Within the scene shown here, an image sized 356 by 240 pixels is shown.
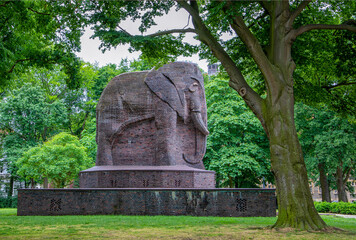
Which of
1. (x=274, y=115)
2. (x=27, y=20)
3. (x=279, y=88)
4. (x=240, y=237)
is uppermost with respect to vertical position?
(x=27, y=20)

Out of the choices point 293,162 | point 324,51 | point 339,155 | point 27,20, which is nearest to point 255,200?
point 293,162

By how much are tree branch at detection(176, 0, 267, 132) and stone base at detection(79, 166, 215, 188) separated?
21.2 feet

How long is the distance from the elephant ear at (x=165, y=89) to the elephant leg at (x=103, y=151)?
11.1ft

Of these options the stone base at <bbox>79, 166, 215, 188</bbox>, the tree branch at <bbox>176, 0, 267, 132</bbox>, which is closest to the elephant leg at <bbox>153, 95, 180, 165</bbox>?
the stone base at <bbox>79, 166, 215, 188</bbox>

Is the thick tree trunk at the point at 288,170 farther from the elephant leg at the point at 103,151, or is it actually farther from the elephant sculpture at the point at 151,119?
the elephant leg at the point at 103,151

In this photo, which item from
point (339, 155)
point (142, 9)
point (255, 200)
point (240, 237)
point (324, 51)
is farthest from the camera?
point (339, 155)

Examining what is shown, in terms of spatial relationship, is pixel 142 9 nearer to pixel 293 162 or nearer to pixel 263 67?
pixel 263 67

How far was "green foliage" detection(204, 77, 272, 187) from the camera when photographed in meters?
31.0

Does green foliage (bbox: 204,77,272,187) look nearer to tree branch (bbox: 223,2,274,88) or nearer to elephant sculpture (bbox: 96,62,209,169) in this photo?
elephant sculpture (bbox: 96,62,209,169)

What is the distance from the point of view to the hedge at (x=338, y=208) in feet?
89.9

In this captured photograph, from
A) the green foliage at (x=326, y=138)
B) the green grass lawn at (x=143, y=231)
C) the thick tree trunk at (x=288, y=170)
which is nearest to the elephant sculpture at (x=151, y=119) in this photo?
the green grass lawn at (x=143, y=231)

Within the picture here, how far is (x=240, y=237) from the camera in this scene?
914 centimetres

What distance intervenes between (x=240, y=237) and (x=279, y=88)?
4.68 meters

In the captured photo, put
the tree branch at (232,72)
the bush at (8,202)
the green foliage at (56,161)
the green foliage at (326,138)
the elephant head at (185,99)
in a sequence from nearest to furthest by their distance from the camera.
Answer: the tree branch at (232,72)
the elephant head at (185,99)
the green foliage at (326,138)
the green foliage at (56,161)
the bush at (8,202)
